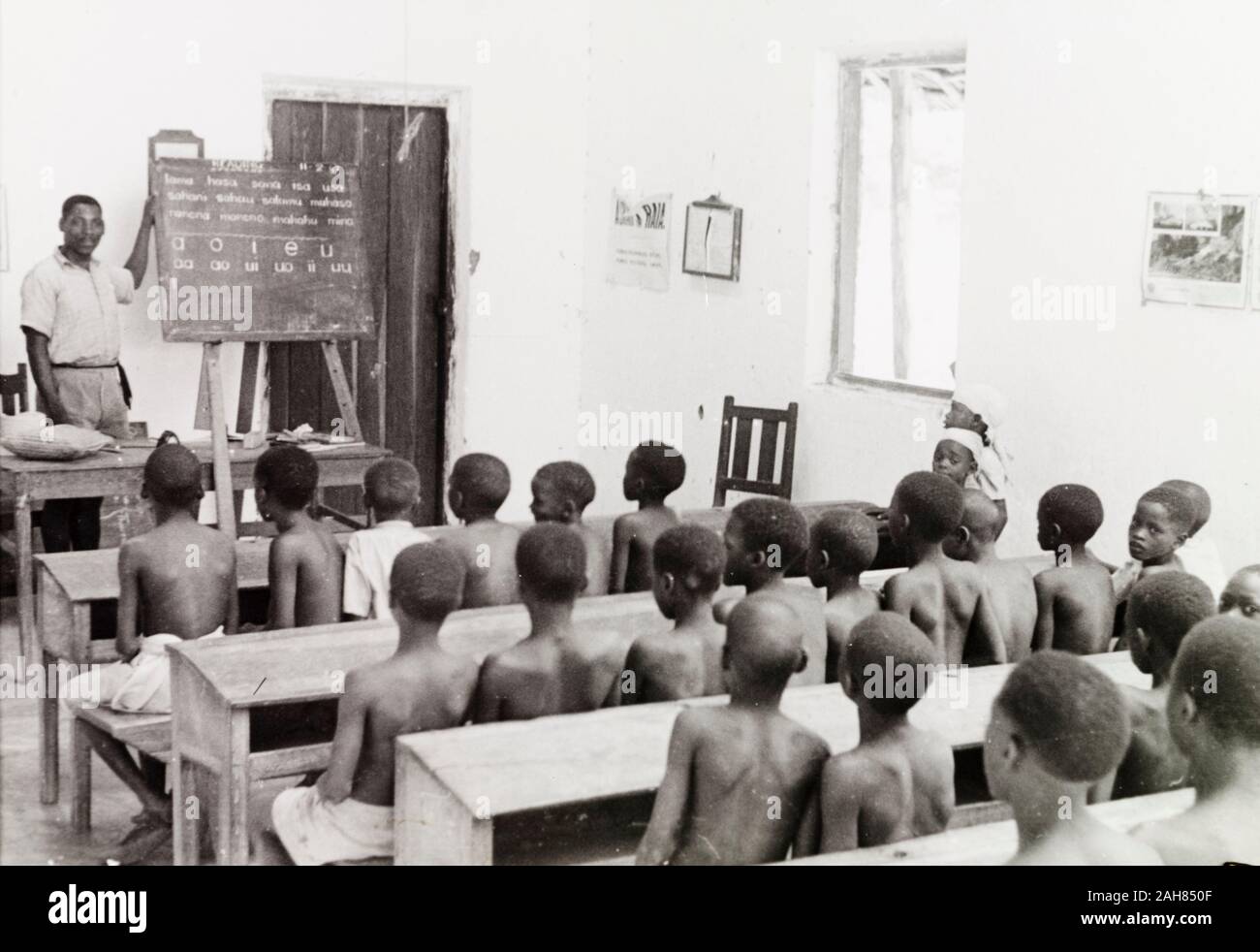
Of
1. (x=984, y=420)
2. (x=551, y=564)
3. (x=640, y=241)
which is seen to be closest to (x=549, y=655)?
(x=551, y=564)

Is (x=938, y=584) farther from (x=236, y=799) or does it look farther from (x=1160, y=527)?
(x=236, y=799)

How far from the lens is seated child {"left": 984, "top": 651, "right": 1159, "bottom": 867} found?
2018 mm

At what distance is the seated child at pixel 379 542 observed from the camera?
3.71m

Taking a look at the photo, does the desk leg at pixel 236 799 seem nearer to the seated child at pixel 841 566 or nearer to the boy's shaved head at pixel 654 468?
the seated child at pixel 841 566

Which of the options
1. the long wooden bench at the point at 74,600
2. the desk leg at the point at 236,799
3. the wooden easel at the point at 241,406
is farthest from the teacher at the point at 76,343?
the desk leg at the point at 236,799

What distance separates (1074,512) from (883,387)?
2.33 m

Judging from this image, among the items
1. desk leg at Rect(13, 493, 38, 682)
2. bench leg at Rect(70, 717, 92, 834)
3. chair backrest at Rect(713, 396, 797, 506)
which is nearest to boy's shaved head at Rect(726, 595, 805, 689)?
bench leg at Rect(70, 717, 92, 834)

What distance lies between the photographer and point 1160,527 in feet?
11.6

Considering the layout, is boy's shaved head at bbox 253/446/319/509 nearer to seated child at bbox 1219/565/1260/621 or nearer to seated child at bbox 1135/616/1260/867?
seated child at bbox 1219/565/1260/621

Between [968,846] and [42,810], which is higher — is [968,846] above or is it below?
above

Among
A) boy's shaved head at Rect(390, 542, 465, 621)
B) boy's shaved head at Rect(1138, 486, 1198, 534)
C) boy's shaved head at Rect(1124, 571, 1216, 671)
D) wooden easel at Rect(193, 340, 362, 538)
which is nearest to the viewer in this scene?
boy's shaved head at Rect(1124, 571, 1216, 671)

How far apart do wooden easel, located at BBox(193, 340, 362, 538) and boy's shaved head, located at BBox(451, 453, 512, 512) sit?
5.57ft

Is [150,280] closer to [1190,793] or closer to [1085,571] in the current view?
[1085,571]

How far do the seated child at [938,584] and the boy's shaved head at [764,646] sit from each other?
905 mm
